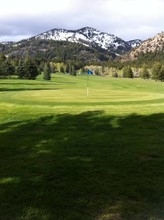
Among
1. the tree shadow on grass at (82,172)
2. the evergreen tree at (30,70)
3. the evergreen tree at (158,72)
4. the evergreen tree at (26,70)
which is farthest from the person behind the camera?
the evergreen tree at (158,72)

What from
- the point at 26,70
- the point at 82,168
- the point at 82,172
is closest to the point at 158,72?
the point at 26,70

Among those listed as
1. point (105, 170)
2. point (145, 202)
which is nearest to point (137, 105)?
point (105, 170)

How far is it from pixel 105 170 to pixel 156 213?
3362mm

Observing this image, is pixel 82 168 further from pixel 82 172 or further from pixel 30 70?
pixel 30 70

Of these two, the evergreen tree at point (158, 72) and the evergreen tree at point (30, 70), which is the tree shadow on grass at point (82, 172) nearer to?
the evergreen tree at point (30, 70)

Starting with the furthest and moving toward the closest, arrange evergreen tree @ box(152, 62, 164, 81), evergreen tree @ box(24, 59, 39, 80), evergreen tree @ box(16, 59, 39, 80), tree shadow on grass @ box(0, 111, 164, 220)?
evergreen tree @ box(152, 62, 164, 81), evergreen tree @ box(16, 59, 39, 80), evergreen tree @ box(24, 59, 39, 80), tree shadow on grass @ box(0, 111, 164, 220)

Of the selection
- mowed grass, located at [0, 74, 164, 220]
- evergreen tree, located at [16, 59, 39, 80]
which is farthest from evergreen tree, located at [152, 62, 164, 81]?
mowed grass, located at [0, 74, 164, 220]

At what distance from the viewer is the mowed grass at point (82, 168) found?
27.6 feet

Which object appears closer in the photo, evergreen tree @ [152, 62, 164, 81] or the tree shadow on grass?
the tree shadow on grass

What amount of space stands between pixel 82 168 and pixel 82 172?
0.42 m

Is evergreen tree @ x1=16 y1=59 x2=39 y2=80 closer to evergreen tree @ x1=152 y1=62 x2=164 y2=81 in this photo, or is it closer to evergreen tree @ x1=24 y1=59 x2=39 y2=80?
evergreen tree @ x1=24 y1=59 x2=39 y2=80

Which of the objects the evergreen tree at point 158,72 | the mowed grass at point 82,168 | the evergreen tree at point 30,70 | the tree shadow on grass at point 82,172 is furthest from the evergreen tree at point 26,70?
the tree shadow on grass at point 82,172

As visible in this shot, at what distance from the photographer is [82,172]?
1113 centimetres

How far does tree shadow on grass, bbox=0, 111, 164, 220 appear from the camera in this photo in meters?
8.38
